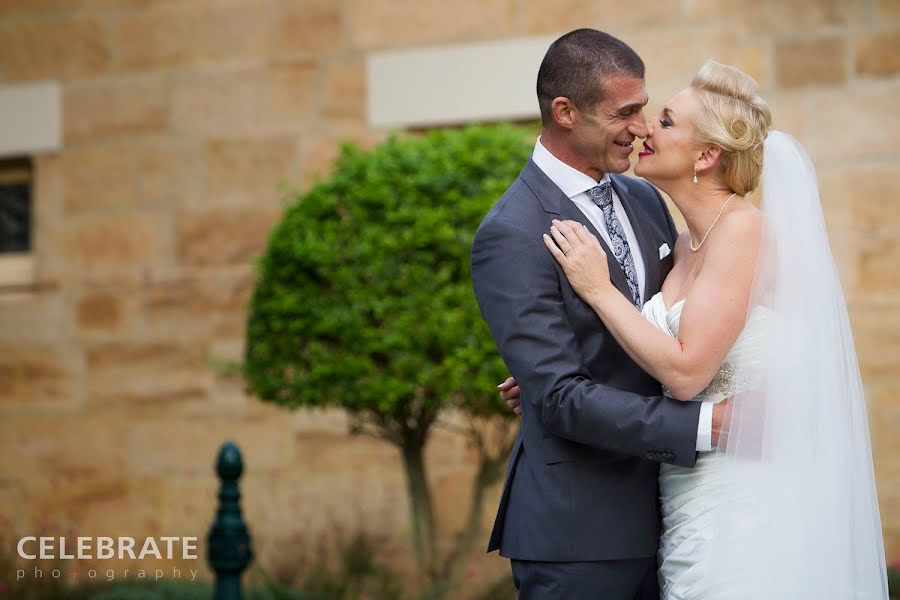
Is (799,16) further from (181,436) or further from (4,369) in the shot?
(4,369)

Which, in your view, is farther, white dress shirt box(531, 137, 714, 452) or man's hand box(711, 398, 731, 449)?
white dress shirt box(531, 137, 714, 452)

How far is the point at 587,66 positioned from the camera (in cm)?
355

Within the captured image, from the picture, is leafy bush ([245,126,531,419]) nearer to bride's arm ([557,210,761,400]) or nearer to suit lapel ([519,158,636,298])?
suit lapel ([519,158,636,298])

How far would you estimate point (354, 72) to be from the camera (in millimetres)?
8039

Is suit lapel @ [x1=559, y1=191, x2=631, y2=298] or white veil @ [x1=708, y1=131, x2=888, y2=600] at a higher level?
→ suit lapel @ [x1=559, y1=191, x2=631, y2=298]

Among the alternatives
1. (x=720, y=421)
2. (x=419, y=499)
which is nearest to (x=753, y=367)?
(x=720, y=421)

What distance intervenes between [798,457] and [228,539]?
233 cm

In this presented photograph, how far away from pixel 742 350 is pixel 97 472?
20.2 feet

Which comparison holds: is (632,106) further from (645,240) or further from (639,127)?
(645,240)

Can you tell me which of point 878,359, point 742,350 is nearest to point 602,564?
point 742,350

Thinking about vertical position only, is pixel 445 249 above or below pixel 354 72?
below

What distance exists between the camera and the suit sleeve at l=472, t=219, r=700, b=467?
3254mm

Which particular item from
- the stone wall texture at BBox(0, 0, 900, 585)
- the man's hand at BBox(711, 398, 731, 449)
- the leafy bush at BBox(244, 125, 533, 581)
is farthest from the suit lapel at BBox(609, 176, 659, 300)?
the stone wall texture at BBox(0, 0, 900, 585)

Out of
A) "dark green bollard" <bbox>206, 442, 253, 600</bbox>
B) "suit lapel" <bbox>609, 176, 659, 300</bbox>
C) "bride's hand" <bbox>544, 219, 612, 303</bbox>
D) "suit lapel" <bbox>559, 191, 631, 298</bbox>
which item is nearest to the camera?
"bride's hand" <bbox>544, 219, 612, 303</bbox>
